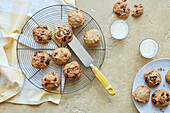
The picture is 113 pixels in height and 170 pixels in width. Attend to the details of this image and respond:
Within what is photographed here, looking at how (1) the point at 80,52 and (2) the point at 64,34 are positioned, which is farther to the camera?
(1) the point at 80,52

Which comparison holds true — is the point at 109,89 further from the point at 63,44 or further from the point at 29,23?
the point at 29,23

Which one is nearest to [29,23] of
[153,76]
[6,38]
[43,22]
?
[43,22]

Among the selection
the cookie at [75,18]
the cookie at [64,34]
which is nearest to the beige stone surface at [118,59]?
the cookie at [75,18]

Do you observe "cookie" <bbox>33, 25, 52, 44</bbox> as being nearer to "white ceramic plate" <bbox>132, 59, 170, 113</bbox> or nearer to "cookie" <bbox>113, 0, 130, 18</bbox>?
"cookie" <bbox>113, 0, 130, 18</bbox>

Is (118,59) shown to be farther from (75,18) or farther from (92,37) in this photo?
(75,18)

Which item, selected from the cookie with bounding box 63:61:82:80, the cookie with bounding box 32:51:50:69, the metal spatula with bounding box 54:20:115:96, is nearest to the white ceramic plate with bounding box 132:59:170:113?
the metal spatula with bounding box 54:20:115:96

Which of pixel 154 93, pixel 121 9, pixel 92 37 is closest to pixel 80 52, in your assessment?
pixel 92 37
